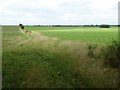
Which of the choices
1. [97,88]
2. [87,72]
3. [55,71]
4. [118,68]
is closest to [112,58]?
[118,68]

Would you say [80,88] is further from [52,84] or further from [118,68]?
[118,68]

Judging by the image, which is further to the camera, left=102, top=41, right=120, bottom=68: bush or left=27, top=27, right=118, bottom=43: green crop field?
left=27, top=27, right=118, bottom=43: green crop field

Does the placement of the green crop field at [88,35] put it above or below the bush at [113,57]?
above

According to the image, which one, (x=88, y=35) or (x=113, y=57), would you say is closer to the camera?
(x=113, y=57)

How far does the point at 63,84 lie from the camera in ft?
28.5

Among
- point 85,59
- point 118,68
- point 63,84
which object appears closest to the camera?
point 63,84

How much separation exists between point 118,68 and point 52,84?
3.44 metres

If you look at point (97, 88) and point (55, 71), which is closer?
point (97, 88)

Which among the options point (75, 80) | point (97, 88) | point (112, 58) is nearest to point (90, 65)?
point (112, 58)

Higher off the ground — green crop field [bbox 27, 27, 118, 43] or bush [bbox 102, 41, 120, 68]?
green crop field [bbox 27, 27, 118, 43]

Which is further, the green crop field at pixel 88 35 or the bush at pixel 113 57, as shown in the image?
the green crop field at pixel 88 35

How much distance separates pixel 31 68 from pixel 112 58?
11.6ft

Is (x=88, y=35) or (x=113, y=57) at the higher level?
(x=88, y=35)

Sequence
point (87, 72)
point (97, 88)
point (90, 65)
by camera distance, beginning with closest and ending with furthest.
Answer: point (97, 88)
point (87, 72)
point (90, 65)
